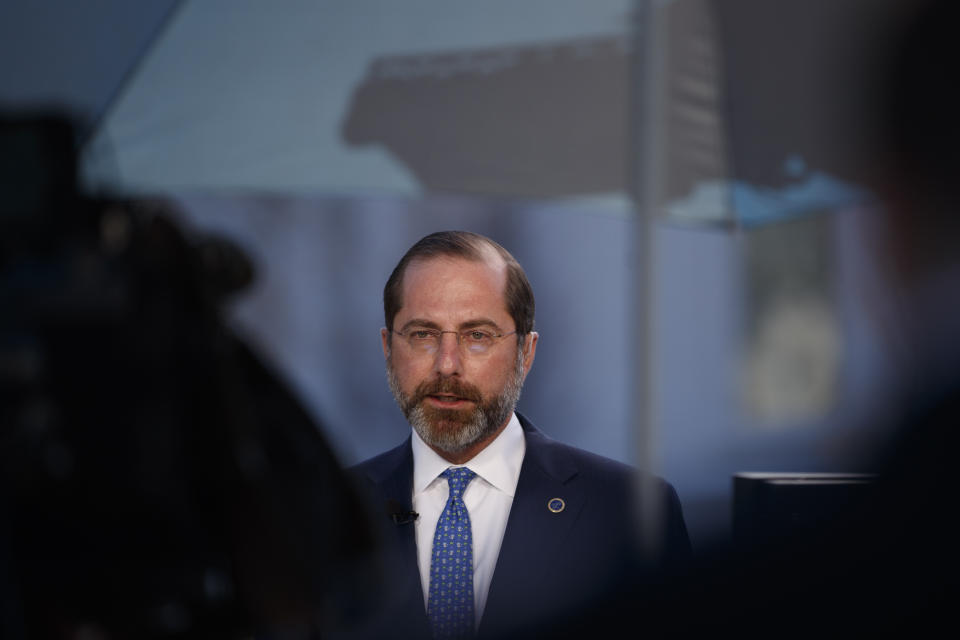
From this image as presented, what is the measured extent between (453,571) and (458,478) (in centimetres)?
19

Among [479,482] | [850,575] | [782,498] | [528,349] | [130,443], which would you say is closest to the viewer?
[130,443]

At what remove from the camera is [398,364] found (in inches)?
76.0

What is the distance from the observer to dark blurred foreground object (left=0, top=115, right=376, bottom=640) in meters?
0.79

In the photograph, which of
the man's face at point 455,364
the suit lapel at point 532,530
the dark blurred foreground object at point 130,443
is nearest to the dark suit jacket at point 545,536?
the suit lapel at point 532,530

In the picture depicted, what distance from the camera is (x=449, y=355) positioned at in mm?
1863

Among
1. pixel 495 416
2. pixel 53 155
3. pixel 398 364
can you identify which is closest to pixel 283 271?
pixel 398 364

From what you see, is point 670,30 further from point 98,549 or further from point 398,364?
point 98,549

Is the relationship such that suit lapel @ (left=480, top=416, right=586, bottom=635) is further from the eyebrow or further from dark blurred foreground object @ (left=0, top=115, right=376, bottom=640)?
dark blurred foreground object @ (left=0, top=115, right=376, bottom=640)

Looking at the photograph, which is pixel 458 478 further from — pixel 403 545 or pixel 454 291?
pixel 454 291

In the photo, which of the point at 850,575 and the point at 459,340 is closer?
the point at 850,575

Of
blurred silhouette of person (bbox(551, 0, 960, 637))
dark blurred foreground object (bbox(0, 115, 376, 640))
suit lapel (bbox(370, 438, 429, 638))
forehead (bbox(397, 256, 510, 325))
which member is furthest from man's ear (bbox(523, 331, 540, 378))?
dark blurred foreground object (bbox(0, 115, 376, 640))

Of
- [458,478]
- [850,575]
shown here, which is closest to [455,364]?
[458,478]

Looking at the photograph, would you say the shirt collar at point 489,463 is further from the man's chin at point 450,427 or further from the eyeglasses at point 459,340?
the eyeglasses at point 459,340

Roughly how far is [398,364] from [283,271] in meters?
0.61
